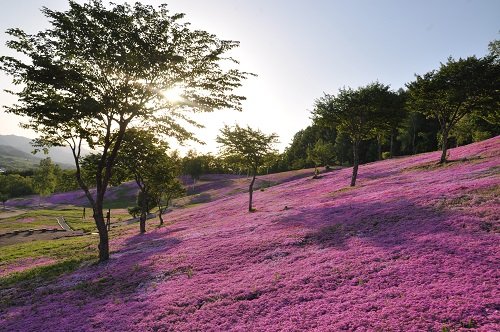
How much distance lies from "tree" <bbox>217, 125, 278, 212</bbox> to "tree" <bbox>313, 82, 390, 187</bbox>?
28.1 feet

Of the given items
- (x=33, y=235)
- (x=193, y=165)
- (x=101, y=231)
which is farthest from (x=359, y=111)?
(x=193, y=165)

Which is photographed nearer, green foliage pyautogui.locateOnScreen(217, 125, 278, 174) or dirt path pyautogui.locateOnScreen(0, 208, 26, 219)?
green foliage pyautogui.locateOnScreen(217, 125, 278, 174)

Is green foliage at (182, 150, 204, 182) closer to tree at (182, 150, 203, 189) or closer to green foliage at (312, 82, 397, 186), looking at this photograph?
tree at (182, 150, 203, 189)

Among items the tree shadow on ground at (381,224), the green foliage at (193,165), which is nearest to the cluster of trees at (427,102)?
the tree shadow on ground at (381,224)

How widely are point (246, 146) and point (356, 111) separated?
15.7 meters

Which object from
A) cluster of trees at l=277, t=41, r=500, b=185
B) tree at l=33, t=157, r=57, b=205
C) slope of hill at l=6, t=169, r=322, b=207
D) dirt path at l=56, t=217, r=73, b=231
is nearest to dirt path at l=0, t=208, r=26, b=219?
tree at l=33, t=157, r=57, b=205

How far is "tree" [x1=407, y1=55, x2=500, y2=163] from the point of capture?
137ft

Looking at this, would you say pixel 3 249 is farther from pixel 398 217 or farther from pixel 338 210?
pixel 398 217

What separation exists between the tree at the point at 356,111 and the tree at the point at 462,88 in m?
5.05

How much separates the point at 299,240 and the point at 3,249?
127 ft

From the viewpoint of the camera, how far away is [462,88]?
42.2m

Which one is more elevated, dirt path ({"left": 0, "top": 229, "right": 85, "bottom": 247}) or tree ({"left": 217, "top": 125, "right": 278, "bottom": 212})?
tree ({"left": 217, "top": 125, "right": 278, "bottom": 212})

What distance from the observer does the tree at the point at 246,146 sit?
48.4m

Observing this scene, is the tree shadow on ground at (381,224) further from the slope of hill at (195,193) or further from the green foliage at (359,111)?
the slope of hill at (195,193)
